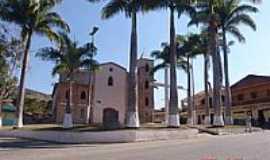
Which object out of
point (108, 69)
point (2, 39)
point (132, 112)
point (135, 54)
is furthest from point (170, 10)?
point (108, 69)

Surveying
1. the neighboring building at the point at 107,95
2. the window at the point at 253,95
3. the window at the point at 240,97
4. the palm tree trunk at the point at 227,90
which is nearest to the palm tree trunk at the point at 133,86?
the palm tree trunk at the point at 227,90

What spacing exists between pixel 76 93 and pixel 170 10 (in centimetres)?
2653

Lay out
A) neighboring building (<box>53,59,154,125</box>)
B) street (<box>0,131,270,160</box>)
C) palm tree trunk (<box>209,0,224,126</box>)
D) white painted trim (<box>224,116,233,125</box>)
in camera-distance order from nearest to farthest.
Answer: street (<box>0,131,270,160</box>) → palm tree trunk (<box>209,0,224,126</box>) → white painted trim (<box>224,116,233,125</box>) → neighboring building (<box>53,59,154,125</box>)

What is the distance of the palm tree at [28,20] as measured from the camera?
31.7 metres

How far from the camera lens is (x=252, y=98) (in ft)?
191

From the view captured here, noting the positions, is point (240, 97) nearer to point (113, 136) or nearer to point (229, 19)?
point (229, 19)

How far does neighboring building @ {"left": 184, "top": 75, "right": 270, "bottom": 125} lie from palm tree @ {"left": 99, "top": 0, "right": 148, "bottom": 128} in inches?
1216

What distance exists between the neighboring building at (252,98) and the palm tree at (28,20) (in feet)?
101

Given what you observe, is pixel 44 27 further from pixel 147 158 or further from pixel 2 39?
pixel 147 158

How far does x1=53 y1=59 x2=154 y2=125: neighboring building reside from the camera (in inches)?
2020

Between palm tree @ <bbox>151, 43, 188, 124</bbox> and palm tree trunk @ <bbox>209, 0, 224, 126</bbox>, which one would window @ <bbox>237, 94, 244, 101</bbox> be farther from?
palm tree trunk @ <bbox>209, 0, 224, 126</bbox>

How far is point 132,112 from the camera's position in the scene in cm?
2514

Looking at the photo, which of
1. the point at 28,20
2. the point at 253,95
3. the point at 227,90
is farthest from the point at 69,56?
the point at 253,95

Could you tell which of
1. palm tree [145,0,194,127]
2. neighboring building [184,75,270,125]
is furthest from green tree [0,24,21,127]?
neighboring building [184,75,270,125]
